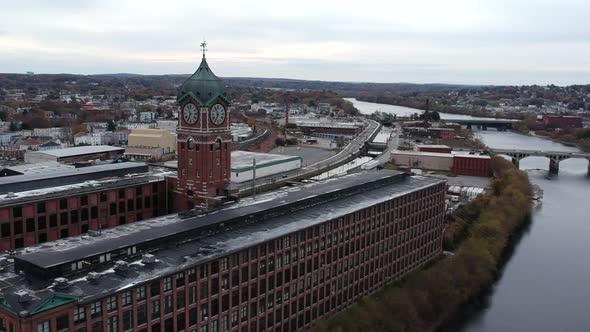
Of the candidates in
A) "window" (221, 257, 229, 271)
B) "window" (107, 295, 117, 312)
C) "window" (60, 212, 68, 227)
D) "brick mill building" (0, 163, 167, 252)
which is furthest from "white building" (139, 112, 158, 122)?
"window" (107, 295, 117, 312)

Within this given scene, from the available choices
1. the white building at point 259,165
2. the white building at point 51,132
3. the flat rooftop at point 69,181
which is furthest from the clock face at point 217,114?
the white building at point 51,132

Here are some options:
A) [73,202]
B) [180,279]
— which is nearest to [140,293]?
[180,279]

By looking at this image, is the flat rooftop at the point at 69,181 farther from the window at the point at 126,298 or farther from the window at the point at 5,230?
the window at the point at 126,298

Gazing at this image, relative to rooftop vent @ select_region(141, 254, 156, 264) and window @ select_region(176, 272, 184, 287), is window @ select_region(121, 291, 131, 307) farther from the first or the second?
rooftop vent @ select_region(141, 254, 156, 264)

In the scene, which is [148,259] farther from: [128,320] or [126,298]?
[128,320]

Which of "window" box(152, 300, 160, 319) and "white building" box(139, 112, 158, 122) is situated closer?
"window" box(152, 300, 160, 319)

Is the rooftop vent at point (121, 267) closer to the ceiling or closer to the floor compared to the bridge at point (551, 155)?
closer to the ceiling
